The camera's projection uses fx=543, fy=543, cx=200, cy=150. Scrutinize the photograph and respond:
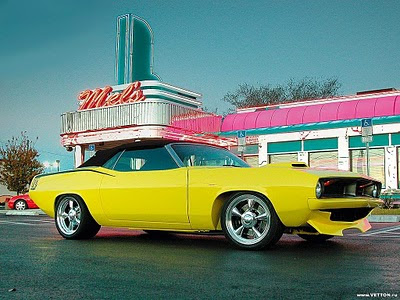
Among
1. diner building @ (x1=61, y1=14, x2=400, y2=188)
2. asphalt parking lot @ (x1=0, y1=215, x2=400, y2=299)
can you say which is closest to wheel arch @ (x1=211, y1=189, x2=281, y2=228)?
asphalt parking lot @ (x1=0, y1=215, x2=400, y2=299)

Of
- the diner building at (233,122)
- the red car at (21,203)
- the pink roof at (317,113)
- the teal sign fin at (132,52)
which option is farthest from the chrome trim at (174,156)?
the teal sign fin at (132,52)

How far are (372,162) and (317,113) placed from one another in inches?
112

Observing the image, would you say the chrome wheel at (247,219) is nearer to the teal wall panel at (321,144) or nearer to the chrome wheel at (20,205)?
the teal wall panel at (321,144)

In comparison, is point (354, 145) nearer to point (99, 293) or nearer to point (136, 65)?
point (136, 65)

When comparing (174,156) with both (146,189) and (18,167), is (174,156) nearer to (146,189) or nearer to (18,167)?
(146,189)

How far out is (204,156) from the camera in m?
6.87

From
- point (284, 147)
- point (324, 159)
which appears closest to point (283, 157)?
point (284, 147)

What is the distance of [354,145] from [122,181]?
15.5 meters

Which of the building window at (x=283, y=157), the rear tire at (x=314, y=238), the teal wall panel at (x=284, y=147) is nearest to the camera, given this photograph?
the rear tire at (x=314, y=238)

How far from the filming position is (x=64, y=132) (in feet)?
91.0

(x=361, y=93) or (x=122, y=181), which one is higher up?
(x=361, y=93)

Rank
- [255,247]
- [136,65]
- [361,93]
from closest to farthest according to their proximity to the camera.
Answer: [255,247]
[361,93]
[136,65]

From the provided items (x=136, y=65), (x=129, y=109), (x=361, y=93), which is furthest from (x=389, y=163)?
(x=136, y=65)

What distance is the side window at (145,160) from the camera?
→ 22.1 ft
